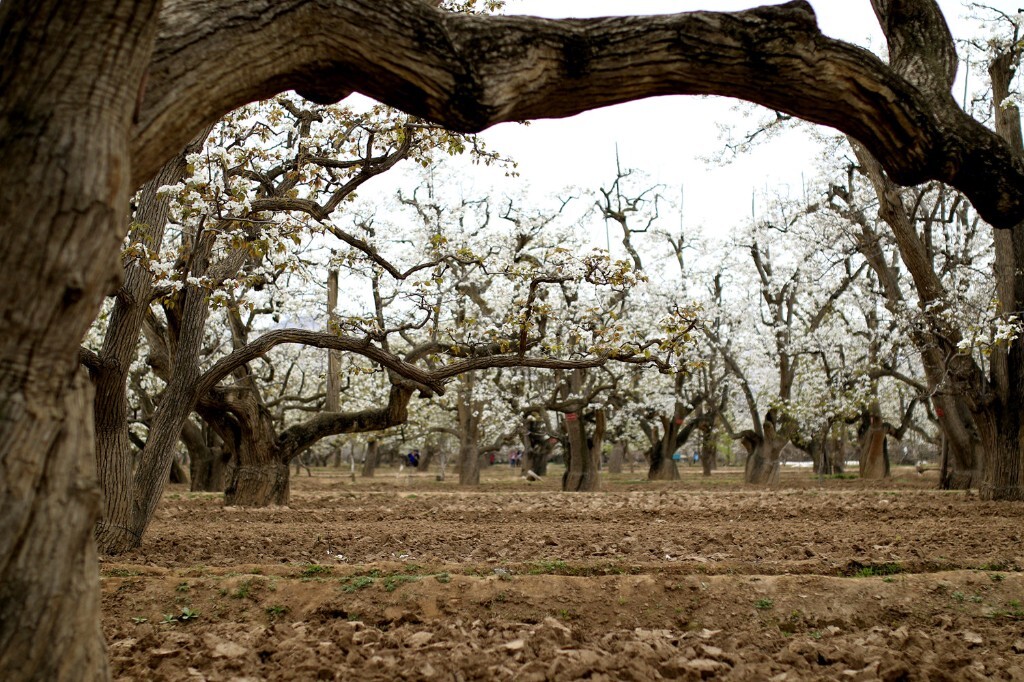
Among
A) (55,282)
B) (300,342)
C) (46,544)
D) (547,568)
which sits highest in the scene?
(300,342)

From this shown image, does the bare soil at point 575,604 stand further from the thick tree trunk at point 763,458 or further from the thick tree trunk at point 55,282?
the thick tree trunk at point 763,458

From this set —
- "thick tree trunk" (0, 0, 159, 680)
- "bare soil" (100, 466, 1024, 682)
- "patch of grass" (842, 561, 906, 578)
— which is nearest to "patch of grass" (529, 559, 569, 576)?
"bare soil" (100, 466, 1024, 682)

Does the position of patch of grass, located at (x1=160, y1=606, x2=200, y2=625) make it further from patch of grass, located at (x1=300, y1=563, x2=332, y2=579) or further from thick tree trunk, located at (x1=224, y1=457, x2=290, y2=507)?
thick tree trunk, located at (x1=224, y1=457, x2=290, y2=507)

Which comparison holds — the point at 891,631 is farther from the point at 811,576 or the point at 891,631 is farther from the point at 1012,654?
the point at 811,576

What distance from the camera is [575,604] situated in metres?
6.55

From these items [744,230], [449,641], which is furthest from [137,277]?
[744,230]

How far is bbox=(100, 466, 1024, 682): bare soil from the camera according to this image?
16.4ft

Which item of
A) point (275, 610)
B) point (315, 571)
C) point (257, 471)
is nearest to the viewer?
point (275, 610)

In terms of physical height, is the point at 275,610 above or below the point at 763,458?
below

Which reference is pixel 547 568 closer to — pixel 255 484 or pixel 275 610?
pixel 275 610

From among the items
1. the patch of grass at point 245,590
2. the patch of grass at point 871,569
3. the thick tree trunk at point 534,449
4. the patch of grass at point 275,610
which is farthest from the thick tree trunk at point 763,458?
the patch of grass at point 275,610

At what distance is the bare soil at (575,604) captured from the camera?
499 centimetres

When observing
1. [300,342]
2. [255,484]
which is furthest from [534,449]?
[300,342]

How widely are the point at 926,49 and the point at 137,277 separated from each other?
7.30 metres
